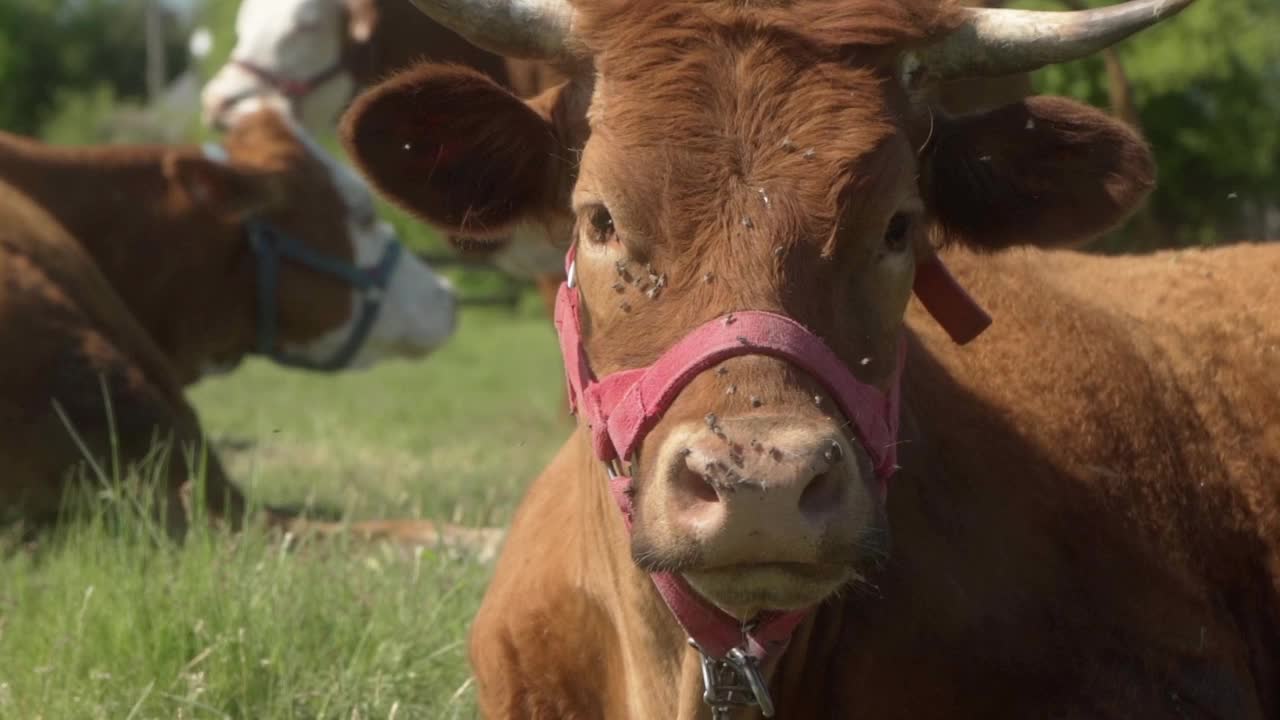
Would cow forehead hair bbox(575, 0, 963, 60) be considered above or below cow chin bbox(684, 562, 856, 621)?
above

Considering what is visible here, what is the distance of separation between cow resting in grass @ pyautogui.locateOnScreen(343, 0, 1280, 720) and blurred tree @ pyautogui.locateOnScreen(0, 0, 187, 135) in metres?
57.5

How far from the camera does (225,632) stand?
440cm

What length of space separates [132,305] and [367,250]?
1449 millimetres

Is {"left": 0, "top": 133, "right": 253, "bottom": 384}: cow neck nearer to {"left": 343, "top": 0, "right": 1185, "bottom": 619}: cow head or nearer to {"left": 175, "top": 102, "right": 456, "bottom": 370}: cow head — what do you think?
{"left": 175, "top": 102, "right": 456, "bottom": 370}: cow head

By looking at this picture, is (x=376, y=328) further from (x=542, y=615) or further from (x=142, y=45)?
(x=142, y=45)

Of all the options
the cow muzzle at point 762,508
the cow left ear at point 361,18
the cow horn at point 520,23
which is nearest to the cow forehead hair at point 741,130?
the cow horn at point 520,23

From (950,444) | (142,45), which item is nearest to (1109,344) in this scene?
(950,444)

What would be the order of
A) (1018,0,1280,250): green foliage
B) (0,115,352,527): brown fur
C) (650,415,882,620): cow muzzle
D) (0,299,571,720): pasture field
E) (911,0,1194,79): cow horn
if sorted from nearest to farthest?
(650,415,882,620): cow muzzle < (911,0,1194,79): cow horn < (0,299,571,720): pasture field < (0,115,352,527): brown fur < (1018,0,1280,250): green foliage

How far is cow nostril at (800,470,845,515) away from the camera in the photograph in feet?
9.25

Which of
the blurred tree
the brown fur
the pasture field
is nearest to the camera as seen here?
the pasture field

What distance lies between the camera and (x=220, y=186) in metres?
9.05

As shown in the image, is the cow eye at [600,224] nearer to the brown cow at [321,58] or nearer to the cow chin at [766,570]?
the cow chin at [766,570]

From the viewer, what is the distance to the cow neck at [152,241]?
28.3ft

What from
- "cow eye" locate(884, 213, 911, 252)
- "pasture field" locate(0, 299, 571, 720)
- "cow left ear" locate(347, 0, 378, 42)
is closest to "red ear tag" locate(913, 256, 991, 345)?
"cow eye" locate(884, 213, 911, 252)
